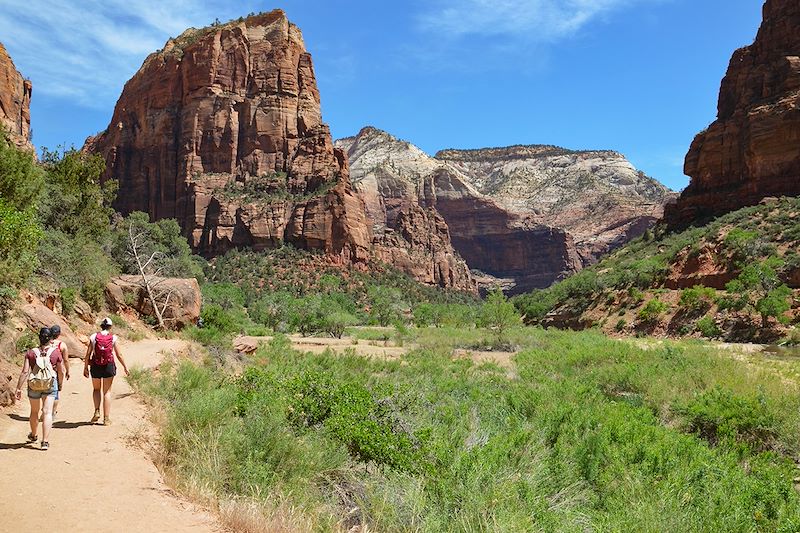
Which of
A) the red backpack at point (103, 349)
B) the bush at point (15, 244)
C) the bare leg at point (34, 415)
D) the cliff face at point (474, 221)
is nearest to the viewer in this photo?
the bare leg at point (34, 415)

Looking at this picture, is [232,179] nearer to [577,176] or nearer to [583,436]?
[583,436]

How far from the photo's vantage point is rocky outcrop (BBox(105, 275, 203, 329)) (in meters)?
19.3

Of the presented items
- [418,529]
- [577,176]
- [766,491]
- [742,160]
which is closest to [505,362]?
[766,491]

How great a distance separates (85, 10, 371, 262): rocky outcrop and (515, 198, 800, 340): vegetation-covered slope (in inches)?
1701

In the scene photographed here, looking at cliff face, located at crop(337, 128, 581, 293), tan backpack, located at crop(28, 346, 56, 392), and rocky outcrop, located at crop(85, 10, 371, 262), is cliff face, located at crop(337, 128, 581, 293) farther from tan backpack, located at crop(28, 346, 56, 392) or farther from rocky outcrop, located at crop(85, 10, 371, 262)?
tan backpack, located at crop(28, 346, 56, 392)

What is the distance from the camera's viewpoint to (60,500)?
4.79 m

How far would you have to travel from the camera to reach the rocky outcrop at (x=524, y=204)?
5655 inches

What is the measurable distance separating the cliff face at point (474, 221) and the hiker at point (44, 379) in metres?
137

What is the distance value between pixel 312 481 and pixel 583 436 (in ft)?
15.0

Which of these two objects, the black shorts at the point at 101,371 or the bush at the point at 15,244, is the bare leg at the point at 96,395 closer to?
the black shorts at the point at 101,371

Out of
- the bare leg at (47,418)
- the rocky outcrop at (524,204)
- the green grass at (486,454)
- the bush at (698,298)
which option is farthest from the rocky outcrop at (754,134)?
the rocky outcrop at (524,204)

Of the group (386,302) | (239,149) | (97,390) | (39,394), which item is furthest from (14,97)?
(39,394)

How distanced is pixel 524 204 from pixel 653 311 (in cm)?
13204

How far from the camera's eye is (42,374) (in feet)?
21.5
